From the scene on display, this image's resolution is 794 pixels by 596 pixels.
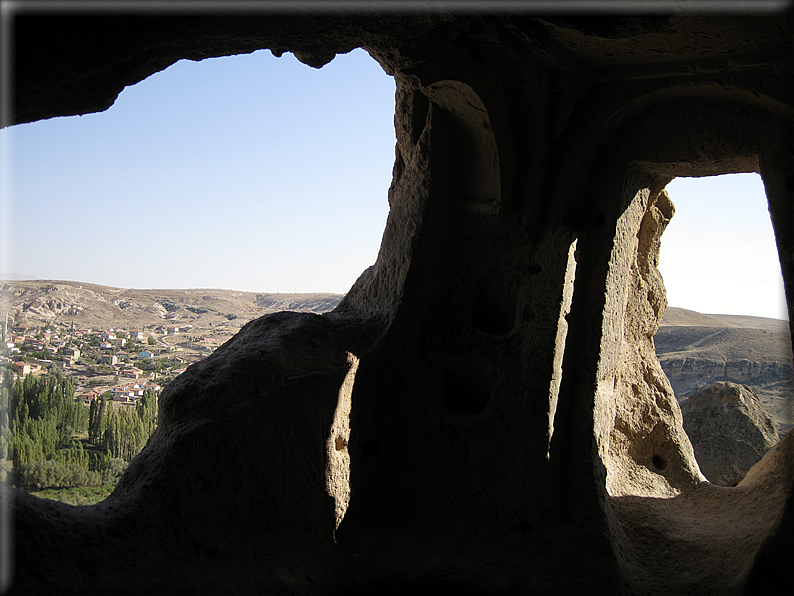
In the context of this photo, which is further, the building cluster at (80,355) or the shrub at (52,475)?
the building cluster at (80,355)

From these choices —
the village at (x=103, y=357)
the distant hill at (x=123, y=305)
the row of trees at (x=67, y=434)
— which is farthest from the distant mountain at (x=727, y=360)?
the row of trees at (x=67, y=434)

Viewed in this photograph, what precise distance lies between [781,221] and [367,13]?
3.10m

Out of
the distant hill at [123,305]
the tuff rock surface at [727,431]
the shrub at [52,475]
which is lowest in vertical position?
Answer: the shrub at [52,475]

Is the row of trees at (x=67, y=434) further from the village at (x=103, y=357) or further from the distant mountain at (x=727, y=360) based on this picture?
the distant mountain at (x=727, y=360)

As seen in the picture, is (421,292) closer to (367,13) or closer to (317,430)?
(317,430)

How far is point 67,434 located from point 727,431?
33.9ft

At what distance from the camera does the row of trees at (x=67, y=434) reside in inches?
387

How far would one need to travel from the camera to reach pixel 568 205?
4977 millimetres

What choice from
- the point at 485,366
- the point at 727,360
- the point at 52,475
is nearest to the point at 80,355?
the point at 52,475

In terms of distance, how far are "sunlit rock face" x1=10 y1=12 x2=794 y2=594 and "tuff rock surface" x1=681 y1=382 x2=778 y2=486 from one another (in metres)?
3.18

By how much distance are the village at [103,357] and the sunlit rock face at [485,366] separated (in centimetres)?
683

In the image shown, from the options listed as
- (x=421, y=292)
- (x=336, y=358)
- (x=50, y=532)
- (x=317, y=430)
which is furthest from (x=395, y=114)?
(x=50, y=532)

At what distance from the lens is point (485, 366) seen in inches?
198

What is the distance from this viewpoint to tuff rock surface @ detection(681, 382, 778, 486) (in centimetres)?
836
